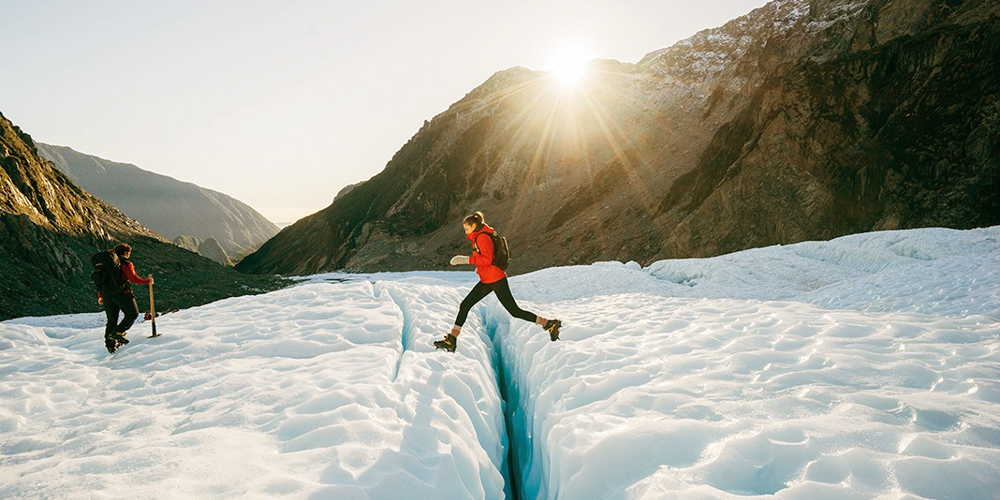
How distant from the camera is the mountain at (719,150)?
27.4 meters

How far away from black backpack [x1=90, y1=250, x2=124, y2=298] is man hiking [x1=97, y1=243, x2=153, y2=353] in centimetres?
2

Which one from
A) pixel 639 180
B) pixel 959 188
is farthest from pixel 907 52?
pixel 639 180

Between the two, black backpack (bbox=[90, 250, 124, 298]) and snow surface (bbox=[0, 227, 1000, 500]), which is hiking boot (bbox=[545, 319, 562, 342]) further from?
black backpack (bbox=[90, 250, 124, 298])

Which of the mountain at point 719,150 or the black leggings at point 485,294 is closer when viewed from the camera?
the black leggings at point 485,294

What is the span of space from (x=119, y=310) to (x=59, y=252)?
74.4ft

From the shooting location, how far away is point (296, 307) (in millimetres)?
8570

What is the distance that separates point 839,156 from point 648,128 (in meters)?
19.3

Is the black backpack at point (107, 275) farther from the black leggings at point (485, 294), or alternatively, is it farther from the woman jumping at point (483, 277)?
the black leggings at point (485, 294)

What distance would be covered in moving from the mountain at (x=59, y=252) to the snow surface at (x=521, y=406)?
16.9 meters

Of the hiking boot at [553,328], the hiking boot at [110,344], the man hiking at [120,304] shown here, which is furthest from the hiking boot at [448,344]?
the hiking boot at [110,344]

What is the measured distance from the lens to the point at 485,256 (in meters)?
5.95

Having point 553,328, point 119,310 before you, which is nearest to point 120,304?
point 119,310

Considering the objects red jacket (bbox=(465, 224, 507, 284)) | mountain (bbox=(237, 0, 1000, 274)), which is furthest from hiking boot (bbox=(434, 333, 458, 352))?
mountain (bbox=(237, 0, 1000, 274))

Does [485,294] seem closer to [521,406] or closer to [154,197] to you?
[521,406]
